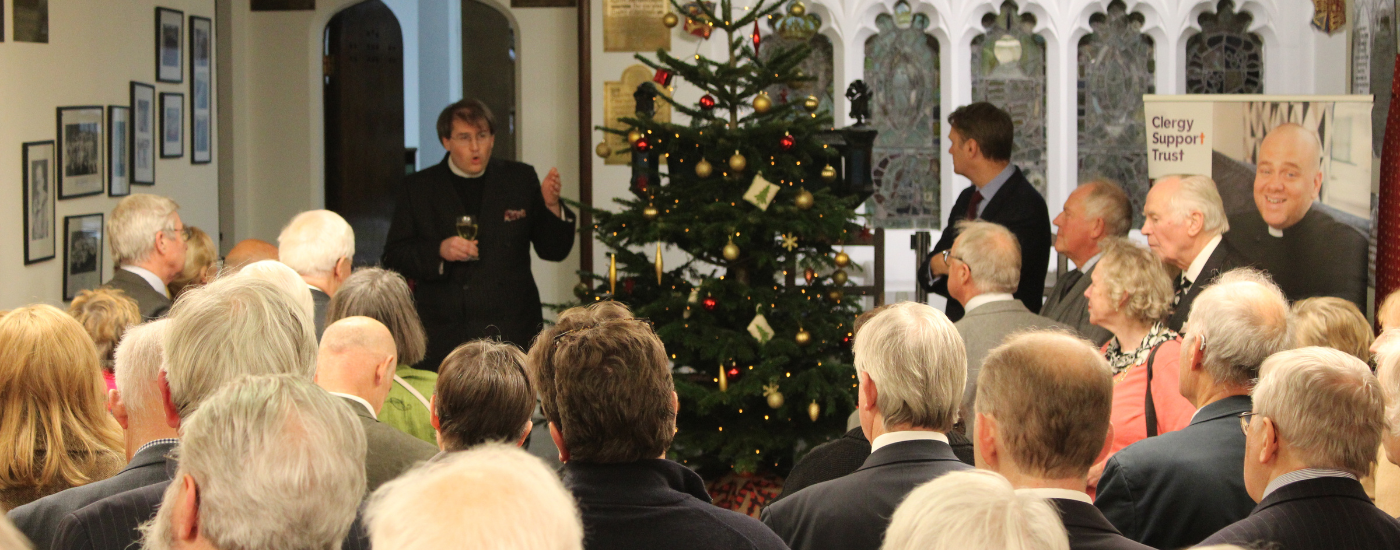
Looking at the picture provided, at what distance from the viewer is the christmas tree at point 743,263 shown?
4375mm

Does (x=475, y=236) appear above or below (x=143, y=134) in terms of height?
below

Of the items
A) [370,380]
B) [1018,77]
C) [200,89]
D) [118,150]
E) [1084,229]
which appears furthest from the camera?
[1018,77]

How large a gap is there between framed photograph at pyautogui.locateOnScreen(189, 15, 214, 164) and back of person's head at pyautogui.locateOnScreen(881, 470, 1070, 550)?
19.6 feet

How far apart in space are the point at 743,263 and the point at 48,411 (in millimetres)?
2636

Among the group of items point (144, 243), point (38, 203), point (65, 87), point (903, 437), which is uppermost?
point (65, 87)

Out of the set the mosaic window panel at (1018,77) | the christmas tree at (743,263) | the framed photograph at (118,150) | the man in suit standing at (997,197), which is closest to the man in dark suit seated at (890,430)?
the christmas tree at (743,263)

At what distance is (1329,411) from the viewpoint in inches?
78.7

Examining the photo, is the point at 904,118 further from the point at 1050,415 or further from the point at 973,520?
the point at 973,520

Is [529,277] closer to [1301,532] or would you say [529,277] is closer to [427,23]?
[1301,532]

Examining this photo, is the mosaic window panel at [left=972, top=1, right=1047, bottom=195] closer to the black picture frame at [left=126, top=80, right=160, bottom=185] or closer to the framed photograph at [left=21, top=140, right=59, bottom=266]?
the black picture frame at [left=126, top=80, right=160, bottom=185]

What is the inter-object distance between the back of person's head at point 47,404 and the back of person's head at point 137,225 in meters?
1.68

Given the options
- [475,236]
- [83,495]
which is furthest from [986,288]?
[83,495]

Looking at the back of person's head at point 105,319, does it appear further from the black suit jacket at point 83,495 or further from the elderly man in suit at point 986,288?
the elderly man in suit at point 986,288

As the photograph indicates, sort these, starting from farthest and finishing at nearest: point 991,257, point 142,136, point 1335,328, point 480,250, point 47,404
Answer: point 142,136 → point 480,250 → point 991,257 → point 1335,328 → point 47,404
